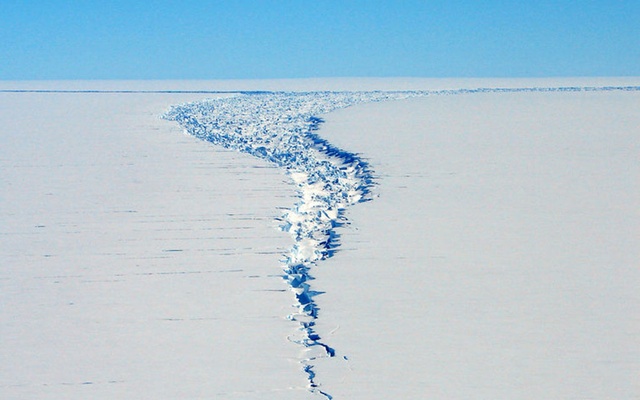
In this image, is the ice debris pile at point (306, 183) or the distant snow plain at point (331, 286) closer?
the distant snow plain at point (331, 286)

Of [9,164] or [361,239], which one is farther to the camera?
[9,164]

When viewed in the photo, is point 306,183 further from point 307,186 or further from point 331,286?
point 331,286

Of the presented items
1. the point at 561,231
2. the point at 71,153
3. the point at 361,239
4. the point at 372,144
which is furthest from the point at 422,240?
the point at 71,153

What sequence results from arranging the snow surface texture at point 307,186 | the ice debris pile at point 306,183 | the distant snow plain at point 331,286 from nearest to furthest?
the distant snow plain at point 331,286, the snow surface texture at point 307,186, the ice debris pile at point 306,183

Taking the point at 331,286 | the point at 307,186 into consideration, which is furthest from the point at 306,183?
the point at 331,286

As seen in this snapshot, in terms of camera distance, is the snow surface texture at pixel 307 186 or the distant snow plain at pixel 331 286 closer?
the distant snow plain at pixel 331 286

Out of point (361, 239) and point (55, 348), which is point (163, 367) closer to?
point (55, 348)

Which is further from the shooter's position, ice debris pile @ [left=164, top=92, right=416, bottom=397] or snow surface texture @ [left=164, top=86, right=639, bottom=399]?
ice debris pile @ [left=164, top=92, right=416, bottom=397]

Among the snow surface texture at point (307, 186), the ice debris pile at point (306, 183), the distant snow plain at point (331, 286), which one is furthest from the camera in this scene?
the ice debris pile at point (306, 183)

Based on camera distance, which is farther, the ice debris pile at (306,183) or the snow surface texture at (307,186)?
the ice debris pile at (306,183)
